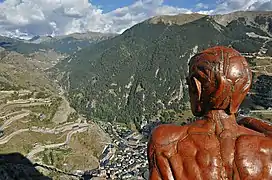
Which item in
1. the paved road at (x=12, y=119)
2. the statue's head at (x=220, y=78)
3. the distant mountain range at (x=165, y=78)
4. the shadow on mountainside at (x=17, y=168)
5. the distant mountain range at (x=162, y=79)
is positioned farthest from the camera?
the distant mountain range at (x=162, y=79)

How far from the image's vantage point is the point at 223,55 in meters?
2.65

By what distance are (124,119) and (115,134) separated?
27.5 m

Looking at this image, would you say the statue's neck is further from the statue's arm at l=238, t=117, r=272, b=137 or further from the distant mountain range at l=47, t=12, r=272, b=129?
the distant mountain range at l=47, t=12, r=272, b=129

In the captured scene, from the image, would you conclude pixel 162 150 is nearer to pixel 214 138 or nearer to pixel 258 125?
pixel 214 138

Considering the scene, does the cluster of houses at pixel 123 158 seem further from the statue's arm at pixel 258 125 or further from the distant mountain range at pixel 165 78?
the statue's arm at pixel 258 125

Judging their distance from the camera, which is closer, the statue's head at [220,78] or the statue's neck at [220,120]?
the statue's head at [220,78]

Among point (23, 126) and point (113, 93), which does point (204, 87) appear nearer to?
point (23, 126)

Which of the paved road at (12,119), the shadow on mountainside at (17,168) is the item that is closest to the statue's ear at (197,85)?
the shadow on mountainside at (17,168)

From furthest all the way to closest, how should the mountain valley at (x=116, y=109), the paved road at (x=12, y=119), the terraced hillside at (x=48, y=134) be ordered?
1. the paved road at (x=12, y=119)
2. the mountain valley at (x=116, y=109)
3. the terraced hillside at (x=48, y=134)

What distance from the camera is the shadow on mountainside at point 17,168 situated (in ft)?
186

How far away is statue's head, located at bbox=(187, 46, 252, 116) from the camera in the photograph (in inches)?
103

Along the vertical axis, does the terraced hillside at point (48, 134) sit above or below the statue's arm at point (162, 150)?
below

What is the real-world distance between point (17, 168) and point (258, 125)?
61.8 m

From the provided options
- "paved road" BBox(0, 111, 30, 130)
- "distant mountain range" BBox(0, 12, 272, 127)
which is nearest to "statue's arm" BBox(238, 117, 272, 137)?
"paved road" BBox(0, 111, 30, 130)
